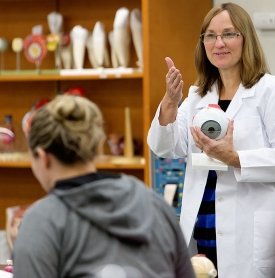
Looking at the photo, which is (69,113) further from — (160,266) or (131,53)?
(131,53)

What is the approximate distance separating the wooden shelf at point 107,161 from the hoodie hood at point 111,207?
83.6 inches

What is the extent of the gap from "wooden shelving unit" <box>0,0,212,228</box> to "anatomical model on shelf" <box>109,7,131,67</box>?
0.11 metres

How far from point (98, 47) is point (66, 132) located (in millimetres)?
2393

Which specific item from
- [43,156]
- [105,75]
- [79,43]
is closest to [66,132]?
[43,156]

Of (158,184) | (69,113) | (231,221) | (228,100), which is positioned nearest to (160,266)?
(69,113)

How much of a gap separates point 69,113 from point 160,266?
1.14 feet

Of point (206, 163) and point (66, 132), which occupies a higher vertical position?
point (66, 132)

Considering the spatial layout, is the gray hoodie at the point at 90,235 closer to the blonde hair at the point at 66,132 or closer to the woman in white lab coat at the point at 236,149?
the blonde hair at the point at 66,132

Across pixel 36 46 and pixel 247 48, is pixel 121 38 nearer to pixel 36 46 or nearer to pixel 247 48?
pixel 36 46

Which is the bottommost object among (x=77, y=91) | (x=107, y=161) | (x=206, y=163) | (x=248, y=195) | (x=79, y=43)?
(x=107, y=161)

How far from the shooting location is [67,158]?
1.35 metres

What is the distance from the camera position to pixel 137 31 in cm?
360

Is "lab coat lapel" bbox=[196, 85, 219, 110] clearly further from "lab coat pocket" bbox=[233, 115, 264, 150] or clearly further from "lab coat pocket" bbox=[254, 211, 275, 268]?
"lab coat pocket" bbox=[254, 211, 275, 268]

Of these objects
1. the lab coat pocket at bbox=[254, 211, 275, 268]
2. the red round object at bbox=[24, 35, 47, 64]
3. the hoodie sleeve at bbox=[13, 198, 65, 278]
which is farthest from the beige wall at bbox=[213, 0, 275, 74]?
the hoodie sleeve at bbox=[13, 198, 65, 278]
